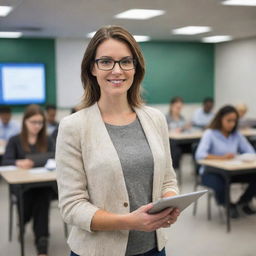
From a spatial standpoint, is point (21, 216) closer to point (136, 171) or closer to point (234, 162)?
point (234, 162)

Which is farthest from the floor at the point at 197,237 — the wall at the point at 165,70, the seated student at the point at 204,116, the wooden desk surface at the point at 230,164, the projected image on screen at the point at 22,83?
the wall at the point at 165,70

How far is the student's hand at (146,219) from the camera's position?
1.46 m

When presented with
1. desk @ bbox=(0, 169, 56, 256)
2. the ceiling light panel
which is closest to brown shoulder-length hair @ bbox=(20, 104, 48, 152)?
desk @ bbox=(0, 169, 56, 256)

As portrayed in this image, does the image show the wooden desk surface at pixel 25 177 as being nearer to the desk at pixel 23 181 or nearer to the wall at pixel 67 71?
the desk at pixel 23 181

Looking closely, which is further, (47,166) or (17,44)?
(17,44)

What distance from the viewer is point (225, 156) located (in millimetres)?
5027

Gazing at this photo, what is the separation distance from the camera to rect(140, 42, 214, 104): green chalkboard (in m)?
11.4

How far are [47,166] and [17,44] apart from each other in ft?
21.5

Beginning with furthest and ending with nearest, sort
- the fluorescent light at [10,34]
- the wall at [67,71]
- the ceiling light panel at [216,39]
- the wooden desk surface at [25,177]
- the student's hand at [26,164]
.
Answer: the ceiling light panel at [216,39] < the wall at [67,71] < the fluorescent light at [10,34] < the student's hand at [26,164] < the wooden desk surface at [25,177]

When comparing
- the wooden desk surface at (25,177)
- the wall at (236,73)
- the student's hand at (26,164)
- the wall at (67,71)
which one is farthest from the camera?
the wall at (236,73)

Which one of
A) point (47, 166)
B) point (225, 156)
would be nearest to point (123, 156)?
point (47, 166)

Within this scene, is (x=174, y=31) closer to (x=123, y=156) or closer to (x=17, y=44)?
(x=17, y=44)

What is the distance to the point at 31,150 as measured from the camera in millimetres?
4641

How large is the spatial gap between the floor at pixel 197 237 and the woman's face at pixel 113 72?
2882 millimetres
